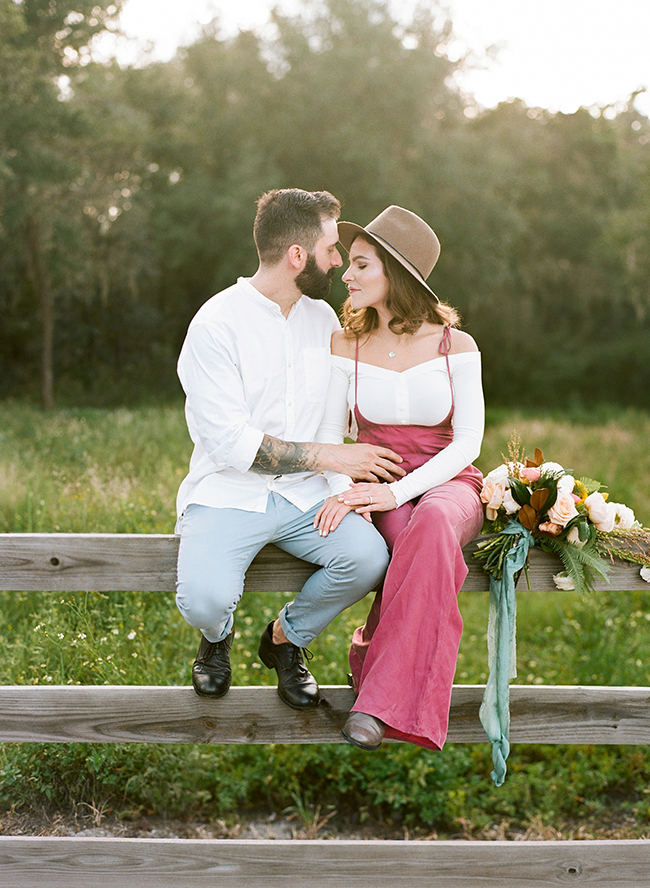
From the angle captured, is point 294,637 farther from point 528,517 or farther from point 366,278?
point 366,278

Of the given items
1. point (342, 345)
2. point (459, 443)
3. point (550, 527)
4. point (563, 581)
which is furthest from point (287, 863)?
point (342, 345)

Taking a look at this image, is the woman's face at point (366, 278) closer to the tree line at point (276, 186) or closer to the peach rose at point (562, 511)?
the peach rose at point (562, 511)

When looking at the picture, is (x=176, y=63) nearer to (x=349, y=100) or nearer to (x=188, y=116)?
(x=188, y=116)

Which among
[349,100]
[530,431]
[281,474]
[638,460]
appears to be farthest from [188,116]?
[281,474]

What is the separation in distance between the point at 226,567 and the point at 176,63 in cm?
2206

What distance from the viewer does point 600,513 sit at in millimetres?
2598

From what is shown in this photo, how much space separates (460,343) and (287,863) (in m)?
1.96

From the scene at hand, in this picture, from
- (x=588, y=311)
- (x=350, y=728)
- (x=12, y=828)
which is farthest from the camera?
(x=588, y=311)

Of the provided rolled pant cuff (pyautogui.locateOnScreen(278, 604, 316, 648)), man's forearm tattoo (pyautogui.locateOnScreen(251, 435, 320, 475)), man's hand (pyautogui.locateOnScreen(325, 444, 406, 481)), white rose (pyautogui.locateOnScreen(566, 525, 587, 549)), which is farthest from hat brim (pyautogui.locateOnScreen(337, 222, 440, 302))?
rolled pant cuff (pyautogui.locateOnScreen(278, 604, 316, 648))

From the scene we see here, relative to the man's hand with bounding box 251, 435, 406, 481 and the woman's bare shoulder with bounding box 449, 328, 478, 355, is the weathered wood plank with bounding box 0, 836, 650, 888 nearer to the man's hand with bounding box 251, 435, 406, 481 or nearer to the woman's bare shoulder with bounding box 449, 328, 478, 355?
the man's hand with bounding box 251, 435, 406, 481

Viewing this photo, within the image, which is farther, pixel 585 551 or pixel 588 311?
pixel 588 311

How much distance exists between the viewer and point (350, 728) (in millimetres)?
2359

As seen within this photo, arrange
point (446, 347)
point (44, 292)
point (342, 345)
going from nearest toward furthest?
point (446, 347) < point (342, 345) < point (44, 292)

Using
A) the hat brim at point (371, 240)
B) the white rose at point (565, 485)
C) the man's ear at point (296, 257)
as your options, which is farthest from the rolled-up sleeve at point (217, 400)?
the white rose at point (565, 485)
